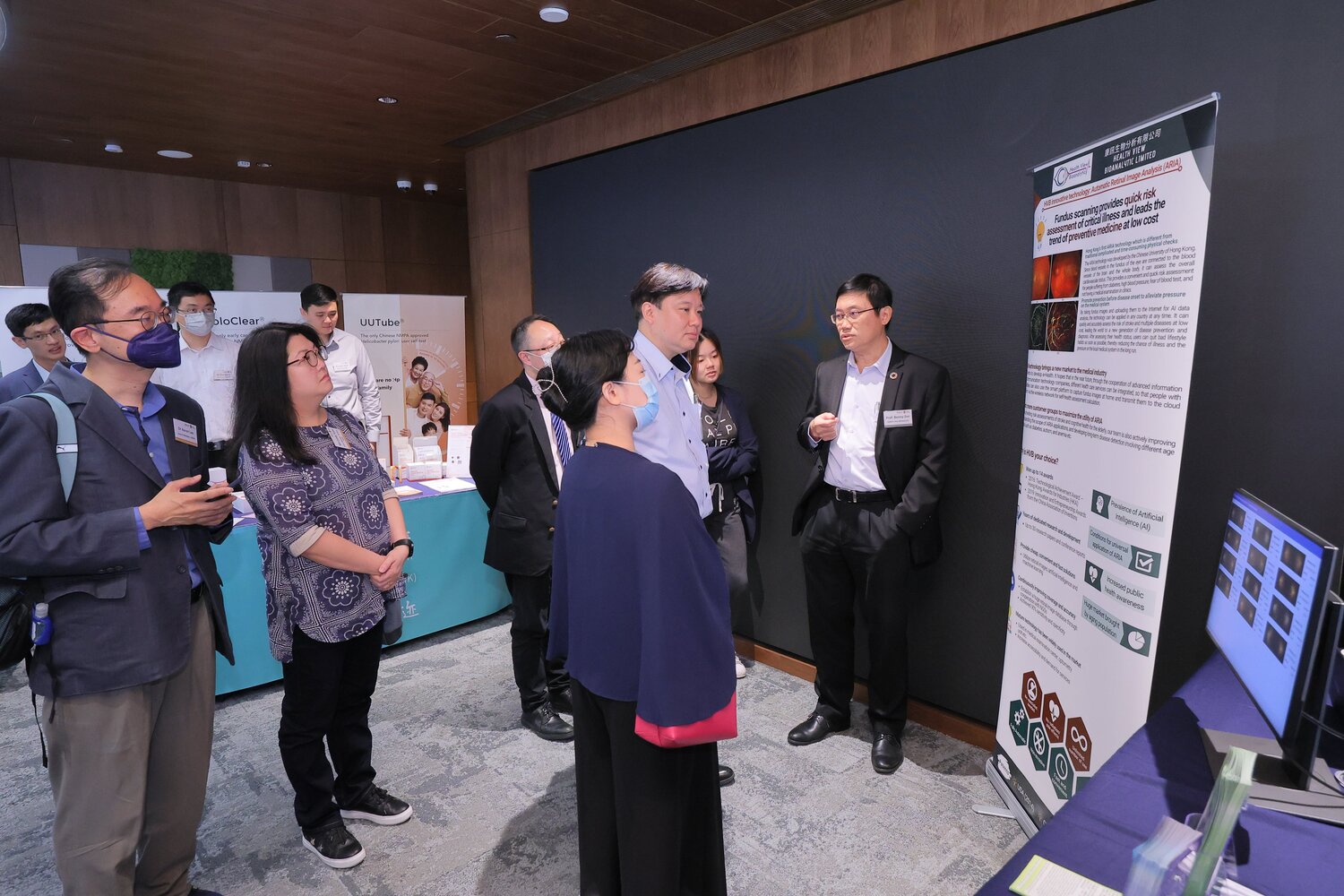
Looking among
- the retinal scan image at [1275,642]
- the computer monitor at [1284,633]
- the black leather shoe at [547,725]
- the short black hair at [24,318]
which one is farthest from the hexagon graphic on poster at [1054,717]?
the short black hair at [24,318]

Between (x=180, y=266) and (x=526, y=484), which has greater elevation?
(x=180, y=266)

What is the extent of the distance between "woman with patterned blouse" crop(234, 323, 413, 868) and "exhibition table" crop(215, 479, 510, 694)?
127cm

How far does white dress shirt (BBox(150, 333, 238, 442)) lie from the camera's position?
436cm

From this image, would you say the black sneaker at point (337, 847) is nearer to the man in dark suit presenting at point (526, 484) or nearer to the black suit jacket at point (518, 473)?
the man in dark suit presenting at point (526, 484)

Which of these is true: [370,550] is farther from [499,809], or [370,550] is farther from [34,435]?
[499,809]

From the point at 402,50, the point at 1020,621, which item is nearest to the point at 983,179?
the point at 1020,621

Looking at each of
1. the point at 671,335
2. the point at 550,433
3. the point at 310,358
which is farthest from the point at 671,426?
the point at 310,358

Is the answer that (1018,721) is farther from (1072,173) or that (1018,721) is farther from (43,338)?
(43,338)

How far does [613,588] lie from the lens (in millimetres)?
1557

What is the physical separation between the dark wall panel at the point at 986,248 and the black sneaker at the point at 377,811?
1984mm

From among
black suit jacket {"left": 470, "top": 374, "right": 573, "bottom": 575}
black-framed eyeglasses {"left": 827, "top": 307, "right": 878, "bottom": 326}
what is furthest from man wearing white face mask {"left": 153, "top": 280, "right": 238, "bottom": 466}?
black-framed eyeglasses {"left": 827, "top": 307, "right": 878, "bottom": 326}

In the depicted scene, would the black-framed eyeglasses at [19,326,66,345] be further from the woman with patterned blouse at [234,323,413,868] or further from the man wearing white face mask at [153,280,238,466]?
the woman with patterned blouse at [234,323,413,868]

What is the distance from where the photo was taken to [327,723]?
2266mm

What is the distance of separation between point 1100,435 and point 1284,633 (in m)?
0.76
